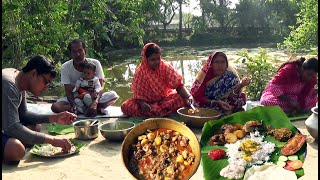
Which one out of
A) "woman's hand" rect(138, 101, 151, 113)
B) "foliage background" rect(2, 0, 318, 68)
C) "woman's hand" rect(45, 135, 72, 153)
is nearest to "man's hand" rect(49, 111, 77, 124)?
"woman's hand" rect(45, 135, 72, 153)

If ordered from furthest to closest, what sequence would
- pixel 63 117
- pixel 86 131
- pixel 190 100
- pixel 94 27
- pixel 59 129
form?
pixel 94 27 < pixel 190 100 < pixel 59 129 < pixel 86 131 < pixel 63 117

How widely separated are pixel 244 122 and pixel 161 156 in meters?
0.88

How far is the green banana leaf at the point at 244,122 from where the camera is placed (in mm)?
2553

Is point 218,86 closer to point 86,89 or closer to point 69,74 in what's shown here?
point 86,89

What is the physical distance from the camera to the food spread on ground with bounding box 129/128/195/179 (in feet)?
7.91

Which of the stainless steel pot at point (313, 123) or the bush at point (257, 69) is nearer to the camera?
the stainless steel pot at point (313, 123)

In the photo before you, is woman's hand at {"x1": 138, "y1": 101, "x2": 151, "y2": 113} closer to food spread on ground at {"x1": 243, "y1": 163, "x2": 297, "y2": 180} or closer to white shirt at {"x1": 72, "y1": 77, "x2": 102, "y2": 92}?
white shirt at {"x1": 72, "y1": 77, "x2": 102, "y2": 92}

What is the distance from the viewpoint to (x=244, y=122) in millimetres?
2979

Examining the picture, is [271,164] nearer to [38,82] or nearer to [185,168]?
[185,168]

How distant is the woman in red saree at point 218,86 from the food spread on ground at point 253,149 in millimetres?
1561

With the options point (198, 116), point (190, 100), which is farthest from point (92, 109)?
point (198, 116)

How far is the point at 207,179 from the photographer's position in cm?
251

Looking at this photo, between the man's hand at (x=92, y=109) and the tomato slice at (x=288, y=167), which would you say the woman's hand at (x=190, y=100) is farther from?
the tomato slice at (x=288, y=167)

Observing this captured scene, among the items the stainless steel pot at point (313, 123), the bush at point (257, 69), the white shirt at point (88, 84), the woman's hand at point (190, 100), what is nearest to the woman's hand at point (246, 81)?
the woman's hand at point (190, 100)
